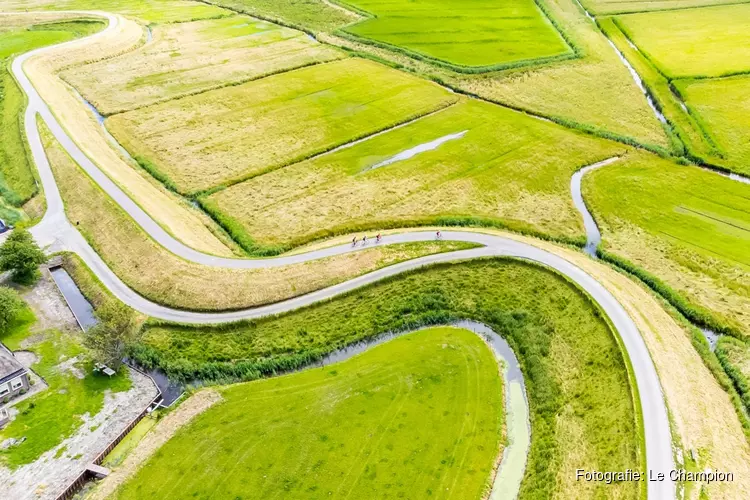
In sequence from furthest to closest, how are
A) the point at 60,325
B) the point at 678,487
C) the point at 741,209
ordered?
1. the point at 741,209
2. the point at 60,325
3. the point at 678,487

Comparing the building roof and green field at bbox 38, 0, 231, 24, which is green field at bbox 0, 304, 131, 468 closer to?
the building roof

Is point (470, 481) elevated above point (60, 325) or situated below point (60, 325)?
below

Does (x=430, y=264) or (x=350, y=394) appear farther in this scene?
(x=430, y=264)

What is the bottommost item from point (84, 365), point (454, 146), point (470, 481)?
point (470, 481)

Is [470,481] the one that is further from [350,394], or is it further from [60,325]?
[60,325]

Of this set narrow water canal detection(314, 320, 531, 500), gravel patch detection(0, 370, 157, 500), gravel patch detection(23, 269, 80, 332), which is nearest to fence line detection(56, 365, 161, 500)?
gravel patch detection(0, 370, 157, 500)

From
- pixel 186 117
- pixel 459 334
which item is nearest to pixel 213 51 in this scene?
pixel 186 117
